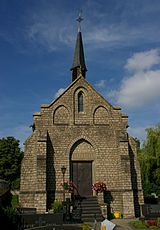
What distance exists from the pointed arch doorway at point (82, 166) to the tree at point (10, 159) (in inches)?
993

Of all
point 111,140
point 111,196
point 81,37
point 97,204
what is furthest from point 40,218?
→ point 81,37

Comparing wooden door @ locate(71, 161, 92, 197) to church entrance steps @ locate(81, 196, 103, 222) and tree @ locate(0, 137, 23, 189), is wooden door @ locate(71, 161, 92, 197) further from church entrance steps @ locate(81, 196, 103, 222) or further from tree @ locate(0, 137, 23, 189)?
tree @ locate(0, 137, 23, 189)

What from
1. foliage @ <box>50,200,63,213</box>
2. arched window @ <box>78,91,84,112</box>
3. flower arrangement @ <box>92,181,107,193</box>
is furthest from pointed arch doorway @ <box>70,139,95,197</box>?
arched window @ <box>78,91,84,112</box>

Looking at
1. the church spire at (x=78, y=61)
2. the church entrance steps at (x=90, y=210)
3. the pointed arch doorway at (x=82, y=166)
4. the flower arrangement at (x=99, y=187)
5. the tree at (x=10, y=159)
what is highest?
the church spire at (x=78, y=61)

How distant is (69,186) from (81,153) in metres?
2.81

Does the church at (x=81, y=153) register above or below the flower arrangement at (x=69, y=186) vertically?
above

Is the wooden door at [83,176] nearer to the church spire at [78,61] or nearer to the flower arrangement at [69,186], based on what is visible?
the flower arrangement at [69,186]

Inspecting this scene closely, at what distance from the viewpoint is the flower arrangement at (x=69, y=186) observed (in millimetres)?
20734

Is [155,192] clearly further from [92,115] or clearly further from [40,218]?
[40,218]

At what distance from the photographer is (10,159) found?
48188 mm

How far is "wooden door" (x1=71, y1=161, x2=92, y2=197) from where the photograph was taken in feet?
72.7

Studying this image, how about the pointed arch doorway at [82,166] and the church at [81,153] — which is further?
the pointed arch doorway at [82,166]

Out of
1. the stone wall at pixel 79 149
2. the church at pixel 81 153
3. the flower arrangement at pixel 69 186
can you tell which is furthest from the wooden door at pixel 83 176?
the flower arrangement at pixel 69 186

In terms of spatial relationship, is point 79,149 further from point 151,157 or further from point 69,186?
point 151,157
